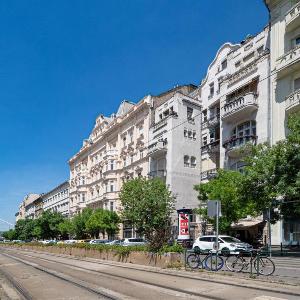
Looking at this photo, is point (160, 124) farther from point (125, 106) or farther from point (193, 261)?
point (193, 261)

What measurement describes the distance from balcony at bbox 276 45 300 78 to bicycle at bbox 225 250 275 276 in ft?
65.2

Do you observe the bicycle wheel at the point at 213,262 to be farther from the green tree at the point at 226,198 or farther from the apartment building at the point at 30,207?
the apartment building at the point at 30,207

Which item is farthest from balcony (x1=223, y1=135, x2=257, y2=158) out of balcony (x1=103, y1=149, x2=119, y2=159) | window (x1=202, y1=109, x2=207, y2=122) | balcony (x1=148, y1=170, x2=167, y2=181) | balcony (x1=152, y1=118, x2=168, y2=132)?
balcony (x1=103, y1=149, x2=119, y2=159)

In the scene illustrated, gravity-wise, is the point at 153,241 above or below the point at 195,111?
below

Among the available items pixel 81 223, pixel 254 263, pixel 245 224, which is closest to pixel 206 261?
pixel 254 263

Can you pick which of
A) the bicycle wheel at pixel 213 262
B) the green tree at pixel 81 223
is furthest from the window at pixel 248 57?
the green tree at pixel 81 223

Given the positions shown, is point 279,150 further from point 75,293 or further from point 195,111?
point 195,111

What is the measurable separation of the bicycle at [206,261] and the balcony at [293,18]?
21.3m

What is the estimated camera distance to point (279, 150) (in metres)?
27.0

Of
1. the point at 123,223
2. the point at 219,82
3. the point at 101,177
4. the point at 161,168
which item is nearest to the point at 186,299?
the point at 219,82

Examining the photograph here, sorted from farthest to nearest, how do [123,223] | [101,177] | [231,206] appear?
[101,177], [123,223], [231,206]

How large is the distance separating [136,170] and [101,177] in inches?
540

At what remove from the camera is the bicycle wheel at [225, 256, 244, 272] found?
1805 centimetres

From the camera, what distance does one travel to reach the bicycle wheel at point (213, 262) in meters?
19.0
